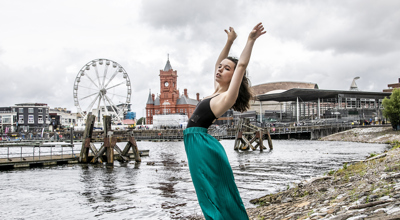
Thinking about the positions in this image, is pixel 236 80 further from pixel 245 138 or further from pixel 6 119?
pixel 6 119

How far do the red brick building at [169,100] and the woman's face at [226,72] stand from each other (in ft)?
410

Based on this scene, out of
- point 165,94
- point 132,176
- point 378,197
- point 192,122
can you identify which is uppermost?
point 165,94

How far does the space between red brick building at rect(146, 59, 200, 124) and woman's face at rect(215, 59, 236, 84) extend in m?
125

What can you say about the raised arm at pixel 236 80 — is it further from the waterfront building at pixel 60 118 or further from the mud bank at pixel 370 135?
the waterfront building at pixel 60 118

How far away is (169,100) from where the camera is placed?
132 m

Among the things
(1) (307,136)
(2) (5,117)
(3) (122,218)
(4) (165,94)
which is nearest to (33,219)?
(3) (122,218)

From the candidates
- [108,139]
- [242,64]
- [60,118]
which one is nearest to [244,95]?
[242,64]

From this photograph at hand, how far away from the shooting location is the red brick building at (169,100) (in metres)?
131

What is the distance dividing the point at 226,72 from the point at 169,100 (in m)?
130

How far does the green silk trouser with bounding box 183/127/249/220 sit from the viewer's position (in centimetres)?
270

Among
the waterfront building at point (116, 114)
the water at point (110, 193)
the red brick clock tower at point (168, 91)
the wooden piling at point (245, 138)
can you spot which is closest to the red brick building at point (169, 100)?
the red brick clock tower at point (168, 91)

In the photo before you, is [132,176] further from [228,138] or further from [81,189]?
[228,138]

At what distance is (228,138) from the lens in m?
68.9

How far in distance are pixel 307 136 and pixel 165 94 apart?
7993cm
